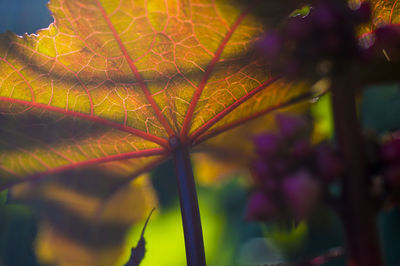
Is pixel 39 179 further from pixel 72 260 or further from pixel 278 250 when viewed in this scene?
pixel 278 250

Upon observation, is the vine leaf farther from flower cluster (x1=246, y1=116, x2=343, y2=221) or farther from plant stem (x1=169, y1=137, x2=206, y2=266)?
flower cluster (x1=246, y1=116, x2=343, y2=221)

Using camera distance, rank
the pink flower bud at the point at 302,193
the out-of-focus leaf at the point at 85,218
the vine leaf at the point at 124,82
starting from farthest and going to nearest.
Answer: the out-of-focus leaf at the point at 85,218, the vine leaf at the point at 124,82, the pink flower bud at the point at 302,193

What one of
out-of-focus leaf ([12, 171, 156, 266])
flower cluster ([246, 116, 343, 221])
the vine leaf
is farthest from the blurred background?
flower cluster ([246, 116, 343, 221])

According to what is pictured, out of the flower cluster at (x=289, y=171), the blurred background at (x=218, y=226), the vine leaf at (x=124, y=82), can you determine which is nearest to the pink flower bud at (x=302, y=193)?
the flower cluster at (x=289, y=171)

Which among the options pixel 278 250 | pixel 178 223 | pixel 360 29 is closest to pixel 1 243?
pixel 178 223

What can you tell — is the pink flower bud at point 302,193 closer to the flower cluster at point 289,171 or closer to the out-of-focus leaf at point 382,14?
the flower cluster at point 289,171

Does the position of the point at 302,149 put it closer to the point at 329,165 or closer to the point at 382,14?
the point at 329,165
